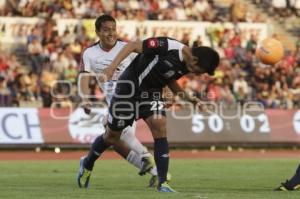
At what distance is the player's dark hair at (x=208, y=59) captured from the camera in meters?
10.9

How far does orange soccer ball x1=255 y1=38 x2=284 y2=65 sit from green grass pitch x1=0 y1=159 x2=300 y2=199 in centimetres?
189

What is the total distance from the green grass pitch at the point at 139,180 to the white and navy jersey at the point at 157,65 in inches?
57.6

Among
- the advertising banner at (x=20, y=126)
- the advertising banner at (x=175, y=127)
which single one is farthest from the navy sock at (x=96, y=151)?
the advertising banner at (x=20, y=126)

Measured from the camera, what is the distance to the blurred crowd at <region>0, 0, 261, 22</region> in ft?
93.5

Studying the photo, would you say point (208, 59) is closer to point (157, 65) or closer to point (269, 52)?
point (157, 65)

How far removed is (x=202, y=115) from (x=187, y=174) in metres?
10.5

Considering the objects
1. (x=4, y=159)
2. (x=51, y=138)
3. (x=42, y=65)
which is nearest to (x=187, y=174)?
(x=4, y=159)

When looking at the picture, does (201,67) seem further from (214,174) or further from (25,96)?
(25,96)

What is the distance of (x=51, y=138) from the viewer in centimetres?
2497

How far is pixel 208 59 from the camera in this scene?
1088cm

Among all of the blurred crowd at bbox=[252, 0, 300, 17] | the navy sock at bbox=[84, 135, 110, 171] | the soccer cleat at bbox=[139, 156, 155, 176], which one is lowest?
the soccer cleat at bbox=[139, 156, 155, 176]

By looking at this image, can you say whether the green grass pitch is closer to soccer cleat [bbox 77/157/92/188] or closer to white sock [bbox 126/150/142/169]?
soccer cleat [bbox 77/157/92/188]

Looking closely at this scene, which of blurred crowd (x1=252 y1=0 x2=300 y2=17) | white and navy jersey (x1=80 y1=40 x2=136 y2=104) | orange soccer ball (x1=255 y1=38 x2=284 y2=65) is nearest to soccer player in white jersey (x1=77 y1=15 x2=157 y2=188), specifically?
white and navy jersey (x1=80 y1=40 x2=136 y2=104)

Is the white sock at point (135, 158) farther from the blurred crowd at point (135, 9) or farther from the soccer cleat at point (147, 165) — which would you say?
the blurred crowd at point (135, 9)
